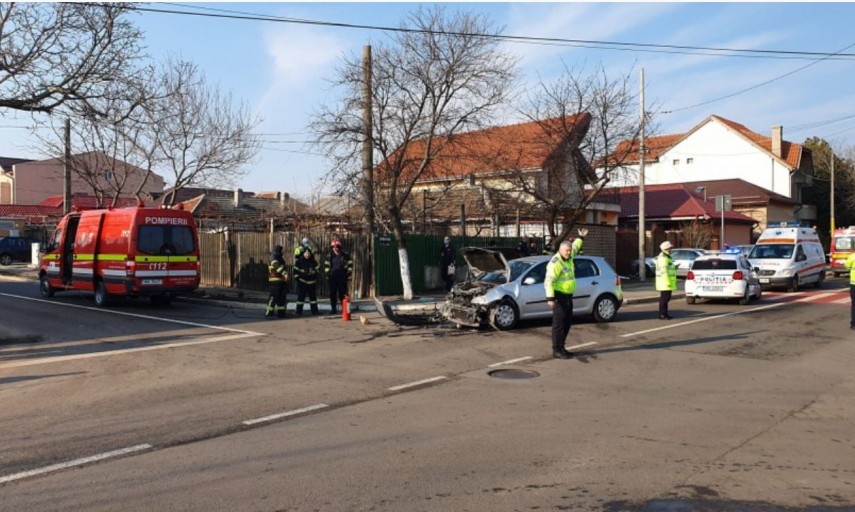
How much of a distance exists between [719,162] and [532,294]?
47.3 metres

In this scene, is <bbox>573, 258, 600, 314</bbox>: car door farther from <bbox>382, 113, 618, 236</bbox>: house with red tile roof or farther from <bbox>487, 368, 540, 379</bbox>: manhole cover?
<bbox>382, 113, 618, 236</bbox>: house with red tile roof

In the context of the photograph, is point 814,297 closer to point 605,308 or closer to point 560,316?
point 605,308

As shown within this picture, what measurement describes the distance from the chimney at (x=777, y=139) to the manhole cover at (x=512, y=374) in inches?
1983

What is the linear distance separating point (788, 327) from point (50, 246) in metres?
20.1

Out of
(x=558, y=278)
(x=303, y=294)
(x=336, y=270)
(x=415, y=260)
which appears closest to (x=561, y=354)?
(x=558, y=278)

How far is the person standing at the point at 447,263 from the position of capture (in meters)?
20.0

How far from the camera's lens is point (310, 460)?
5406 millimetres

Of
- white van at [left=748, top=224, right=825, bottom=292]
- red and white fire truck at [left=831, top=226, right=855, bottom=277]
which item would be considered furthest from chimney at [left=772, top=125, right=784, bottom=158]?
white van at [left=748, top=224, right=825, bottom=292]

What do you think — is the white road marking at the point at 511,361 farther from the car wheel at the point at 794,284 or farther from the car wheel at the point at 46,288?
the car wheel at the point at 794,284

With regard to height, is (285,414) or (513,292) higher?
(513,292)

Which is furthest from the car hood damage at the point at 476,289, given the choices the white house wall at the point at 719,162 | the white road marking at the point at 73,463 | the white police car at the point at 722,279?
the white house wall at the point at 719,162

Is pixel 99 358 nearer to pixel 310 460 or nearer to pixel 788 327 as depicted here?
pixel 310 460

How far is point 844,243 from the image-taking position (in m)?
30.6

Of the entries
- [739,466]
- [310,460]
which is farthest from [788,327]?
[310,460]
